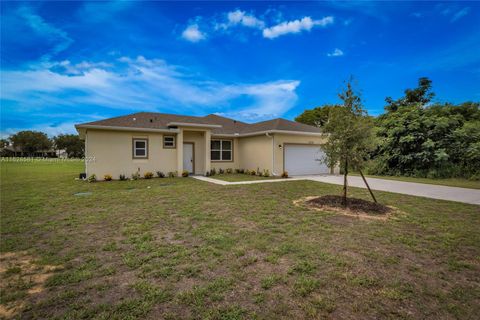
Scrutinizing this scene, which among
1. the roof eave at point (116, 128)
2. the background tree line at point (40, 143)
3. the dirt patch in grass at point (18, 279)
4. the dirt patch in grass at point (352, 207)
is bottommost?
the dirt patch in grass at point (18, 279)

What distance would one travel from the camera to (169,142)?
15547 mm

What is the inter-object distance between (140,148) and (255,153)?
25.9 feet

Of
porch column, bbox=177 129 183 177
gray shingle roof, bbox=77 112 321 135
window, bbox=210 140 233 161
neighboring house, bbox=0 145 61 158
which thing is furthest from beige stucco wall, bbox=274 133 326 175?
neighboring house, bbox=0 145 61 158

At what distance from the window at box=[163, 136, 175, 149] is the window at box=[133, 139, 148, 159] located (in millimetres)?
1186

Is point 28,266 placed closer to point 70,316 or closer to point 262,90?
point 70,316

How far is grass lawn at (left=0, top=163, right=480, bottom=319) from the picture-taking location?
98.3 inches

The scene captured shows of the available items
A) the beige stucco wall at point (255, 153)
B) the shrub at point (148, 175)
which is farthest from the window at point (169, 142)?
the beige stucco wall at point (255, 153)

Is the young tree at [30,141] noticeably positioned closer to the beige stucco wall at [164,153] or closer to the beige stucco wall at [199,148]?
the beige stucco wall at [164,153]

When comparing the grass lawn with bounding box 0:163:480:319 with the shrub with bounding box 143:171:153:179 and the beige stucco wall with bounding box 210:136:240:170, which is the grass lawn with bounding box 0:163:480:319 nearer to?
the shrub with bounding box 143:171:153:179

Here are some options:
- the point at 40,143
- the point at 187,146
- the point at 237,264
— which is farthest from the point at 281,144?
the point at 40,143

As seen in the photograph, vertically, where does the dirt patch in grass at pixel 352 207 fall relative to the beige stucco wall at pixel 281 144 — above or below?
below

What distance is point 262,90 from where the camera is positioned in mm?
24438

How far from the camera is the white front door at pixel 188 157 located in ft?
54.4

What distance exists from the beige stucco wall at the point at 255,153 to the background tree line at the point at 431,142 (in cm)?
393
